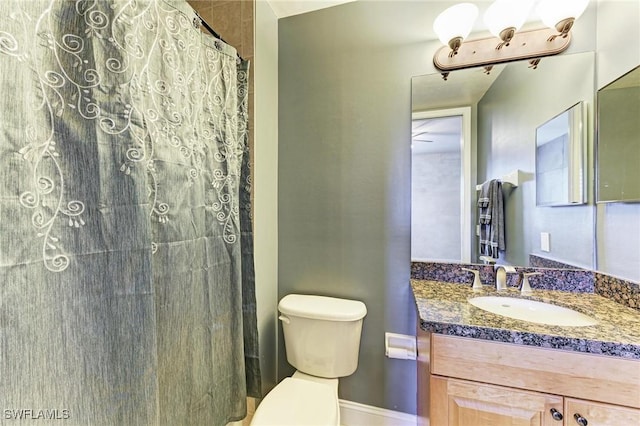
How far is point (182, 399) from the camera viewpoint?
3.23ft

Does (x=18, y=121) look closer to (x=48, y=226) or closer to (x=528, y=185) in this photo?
(x=48, y=226)

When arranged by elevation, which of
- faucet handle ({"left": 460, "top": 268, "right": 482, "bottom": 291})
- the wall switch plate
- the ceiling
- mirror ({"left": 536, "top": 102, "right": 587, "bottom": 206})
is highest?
the ceiling

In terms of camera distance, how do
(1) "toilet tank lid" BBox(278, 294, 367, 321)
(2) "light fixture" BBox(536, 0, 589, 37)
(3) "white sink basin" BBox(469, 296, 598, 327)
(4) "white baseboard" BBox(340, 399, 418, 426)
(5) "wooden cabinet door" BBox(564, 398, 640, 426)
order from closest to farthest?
(5) "wooden cabinet door" BBox(564, 398, 640, 426) < (3) "white sink basin" BBox(469, 296, 598, 327) < (2) "light fixture" BBox(536, 0, 589, 37) < (1) "toilet tank lid" BBox(278, 294, 367, 321) < (4) "white baseboard" BBox(340, 399, 418, 426)

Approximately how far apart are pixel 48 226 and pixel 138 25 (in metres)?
0.63

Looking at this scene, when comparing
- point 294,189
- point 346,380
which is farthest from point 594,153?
point 346,380

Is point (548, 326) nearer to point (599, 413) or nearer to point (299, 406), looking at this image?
point (599, 413)

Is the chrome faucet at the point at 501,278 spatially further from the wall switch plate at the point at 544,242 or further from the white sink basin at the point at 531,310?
the wall switch plate at the point at 544,242

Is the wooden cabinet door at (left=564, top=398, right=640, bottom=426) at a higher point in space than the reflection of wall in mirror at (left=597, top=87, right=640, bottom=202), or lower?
lower

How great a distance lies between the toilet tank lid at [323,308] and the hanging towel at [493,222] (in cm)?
73

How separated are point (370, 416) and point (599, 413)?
1.11m

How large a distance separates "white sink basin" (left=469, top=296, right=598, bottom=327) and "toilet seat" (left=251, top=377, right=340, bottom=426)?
2.54 feet

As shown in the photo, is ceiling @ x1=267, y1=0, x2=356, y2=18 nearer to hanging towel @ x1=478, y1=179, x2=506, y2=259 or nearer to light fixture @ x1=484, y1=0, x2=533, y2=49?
light fixture @ x1=484, y1=0, x2=533, y2=49

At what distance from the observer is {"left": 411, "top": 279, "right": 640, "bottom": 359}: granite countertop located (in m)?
0.82

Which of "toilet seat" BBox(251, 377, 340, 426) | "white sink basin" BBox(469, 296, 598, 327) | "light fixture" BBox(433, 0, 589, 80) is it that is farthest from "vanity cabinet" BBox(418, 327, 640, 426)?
"light fixture" BBox(433, 0, 589, 80)
